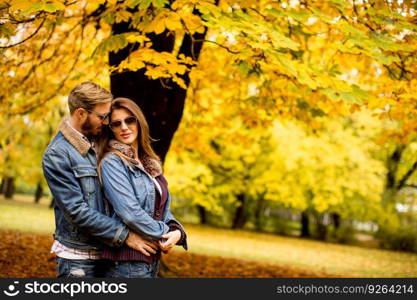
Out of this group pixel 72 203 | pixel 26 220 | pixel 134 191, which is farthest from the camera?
pixel 26 220

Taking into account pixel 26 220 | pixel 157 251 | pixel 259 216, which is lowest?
pixel 26 220

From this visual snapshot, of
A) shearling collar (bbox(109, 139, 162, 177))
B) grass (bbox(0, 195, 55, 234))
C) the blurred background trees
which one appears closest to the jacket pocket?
shearling collar (bbox(109, 139, 162, 177))

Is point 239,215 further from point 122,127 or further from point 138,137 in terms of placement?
point 122,127

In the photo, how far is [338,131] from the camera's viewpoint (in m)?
18.0

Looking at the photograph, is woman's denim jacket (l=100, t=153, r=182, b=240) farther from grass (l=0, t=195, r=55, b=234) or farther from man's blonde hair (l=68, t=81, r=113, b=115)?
grass (l=0, t=195, r=55, b=234)

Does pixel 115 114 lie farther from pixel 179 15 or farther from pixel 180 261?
pixel 180 261

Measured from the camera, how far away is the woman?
254 cm

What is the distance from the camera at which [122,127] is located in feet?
9.27

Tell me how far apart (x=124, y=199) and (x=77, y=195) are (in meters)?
0.28

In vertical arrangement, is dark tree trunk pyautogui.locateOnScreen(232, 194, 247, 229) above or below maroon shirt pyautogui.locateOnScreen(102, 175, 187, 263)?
below

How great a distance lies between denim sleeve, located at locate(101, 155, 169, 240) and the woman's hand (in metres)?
0.08

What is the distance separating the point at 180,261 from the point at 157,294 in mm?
6919

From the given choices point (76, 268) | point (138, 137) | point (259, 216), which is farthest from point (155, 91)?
point (259, 216)

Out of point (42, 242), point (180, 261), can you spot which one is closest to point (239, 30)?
point (180, 261)
